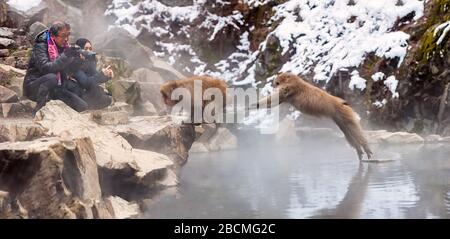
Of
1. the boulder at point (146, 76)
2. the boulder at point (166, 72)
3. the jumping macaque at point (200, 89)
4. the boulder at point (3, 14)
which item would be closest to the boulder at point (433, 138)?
the jumping macaque at point (200, 89)

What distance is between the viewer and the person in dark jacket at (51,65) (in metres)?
6.02

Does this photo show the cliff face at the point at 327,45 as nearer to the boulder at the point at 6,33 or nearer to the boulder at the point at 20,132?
the boulder at the point at 6,33

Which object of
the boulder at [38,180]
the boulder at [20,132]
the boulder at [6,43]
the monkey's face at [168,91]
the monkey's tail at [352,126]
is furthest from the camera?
the boulder at [6,43]

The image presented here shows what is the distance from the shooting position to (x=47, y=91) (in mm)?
6281

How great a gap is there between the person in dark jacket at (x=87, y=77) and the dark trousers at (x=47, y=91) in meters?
0.11

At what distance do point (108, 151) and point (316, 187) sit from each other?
177cm

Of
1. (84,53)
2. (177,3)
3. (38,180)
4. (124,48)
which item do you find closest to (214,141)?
(124,48)

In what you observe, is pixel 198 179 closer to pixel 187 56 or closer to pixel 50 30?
pixel 50 30

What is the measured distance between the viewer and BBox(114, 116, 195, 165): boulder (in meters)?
6.53

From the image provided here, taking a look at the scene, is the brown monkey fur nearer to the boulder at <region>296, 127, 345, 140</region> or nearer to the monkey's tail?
the monkey's tail

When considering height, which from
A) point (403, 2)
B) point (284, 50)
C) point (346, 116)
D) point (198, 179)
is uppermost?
point (403, 2)

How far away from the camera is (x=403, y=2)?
11633 millimetres
